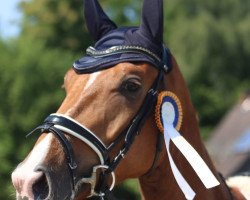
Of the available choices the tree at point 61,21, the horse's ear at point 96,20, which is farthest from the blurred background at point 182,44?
Answer: the horse's ear at point 96,20

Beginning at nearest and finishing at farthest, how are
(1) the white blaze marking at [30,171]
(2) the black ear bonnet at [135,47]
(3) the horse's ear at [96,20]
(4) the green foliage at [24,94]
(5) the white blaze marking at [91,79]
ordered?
1. (1) the white blaze marking at [30,171]
2. (5) the white blaze marking at [91,79]
3. (2) the black ear bonnet at [135,47]
4. (3) the horse's ear at [96,20]
5. (4) the green foliage at [24,94]

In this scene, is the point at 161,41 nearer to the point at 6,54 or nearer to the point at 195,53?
the point at 6,54

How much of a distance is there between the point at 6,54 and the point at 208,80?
1447cm

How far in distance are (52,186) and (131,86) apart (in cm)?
80

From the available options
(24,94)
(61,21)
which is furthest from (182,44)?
(24,94)

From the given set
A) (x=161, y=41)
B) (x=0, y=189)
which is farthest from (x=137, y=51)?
(x=0, y=189)

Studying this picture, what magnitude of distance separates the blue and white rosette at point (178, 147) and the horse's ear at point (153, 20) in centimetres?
36

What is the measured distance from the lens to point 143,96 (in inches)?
159

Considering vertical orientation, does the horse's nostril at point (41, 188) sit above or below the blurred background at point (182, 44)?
below

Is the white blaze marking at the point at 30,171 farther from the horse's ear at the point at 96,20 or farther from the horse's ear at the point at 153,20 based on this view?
the horse's ear at the point at 96,20

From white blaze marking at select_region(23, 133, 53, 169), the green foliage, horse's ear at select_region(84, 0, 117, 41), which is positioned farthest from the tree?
white blaze marking at select_region(23, 133, 53, 169)

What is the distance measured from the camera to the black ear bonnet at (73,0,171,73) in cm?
402

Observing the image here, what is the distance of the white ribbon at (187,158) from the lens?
407 cm

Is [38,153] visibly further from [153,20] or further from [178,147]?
[153,20]
